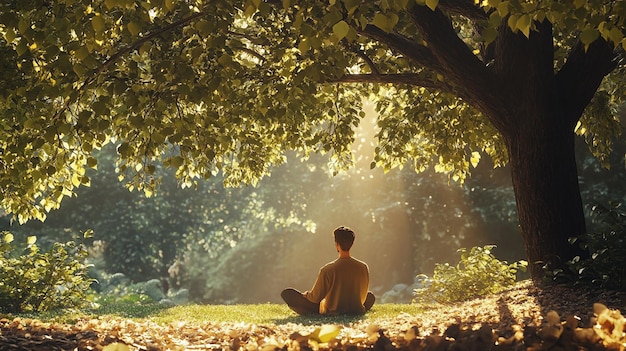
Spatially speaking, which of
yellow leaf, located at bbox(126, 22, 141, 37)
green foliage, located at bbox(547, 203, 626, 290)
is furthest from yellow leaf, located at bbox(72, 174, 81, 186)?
green foliage, located at bbox(547, 203, 626, 290)

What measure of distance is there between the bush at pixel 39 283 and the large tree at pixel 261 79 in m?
2.60

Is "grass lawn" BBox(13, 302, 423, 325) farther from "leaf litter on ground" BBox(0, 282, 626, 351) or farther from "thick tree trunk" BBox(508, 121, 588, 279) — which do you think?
"thick tree trunk" BBox(508, 121, 588, 279)

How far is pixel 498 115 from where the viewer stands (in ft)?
29.9

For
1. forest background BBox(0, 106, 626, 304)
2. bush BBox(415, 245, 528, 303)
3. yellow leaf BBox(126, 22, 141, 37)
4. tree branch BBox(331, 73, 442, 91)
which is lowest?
bush BBox(415, 245, 528, 303)

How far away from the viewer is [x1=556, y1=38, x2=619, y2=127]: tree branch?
906cm

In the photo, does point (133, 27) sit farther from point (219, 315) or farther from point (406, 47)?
point (219, 315)

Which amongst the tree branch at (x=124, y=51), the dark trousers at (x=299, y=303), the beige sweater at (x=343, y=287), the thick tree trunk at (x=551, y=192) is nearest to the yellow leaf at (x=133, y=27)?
the tree branch at (x=124, y=51)

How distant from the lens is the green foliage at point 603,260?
310 inches

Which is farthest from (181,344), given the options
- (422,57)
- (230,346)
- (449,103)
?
(449,103)

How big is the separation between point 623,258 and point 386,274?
25565 millimetres

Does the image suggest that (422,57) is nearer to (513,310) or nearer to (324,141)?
(513,310)

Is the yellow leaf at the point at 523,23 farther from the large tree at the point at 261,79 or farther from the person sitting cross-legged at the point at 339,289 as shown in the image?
the person sitting cross-legged at the point at 339,289

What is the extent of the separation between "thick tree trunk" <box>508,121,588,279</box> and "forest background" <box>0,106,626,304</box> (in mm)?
13916

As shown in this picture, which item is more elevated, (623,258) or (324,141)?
(324,141)
